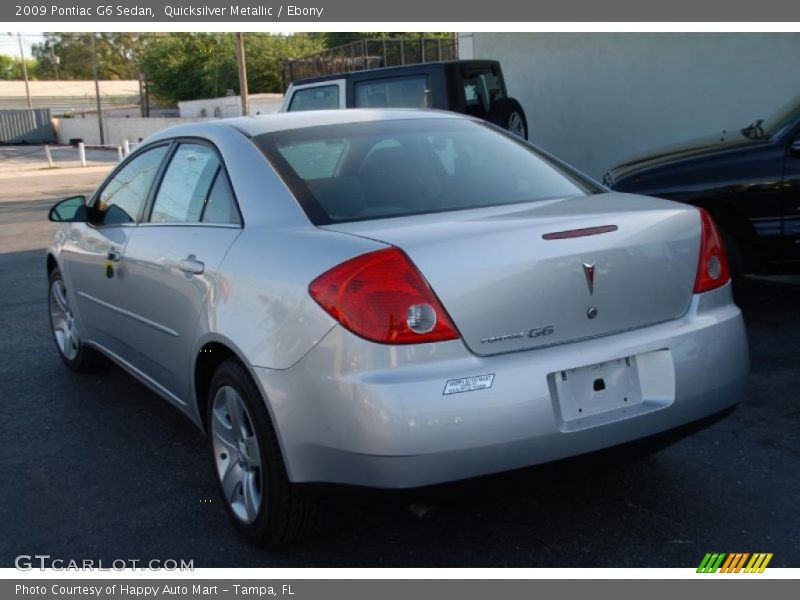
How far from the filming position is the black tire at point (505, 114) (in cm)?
1038

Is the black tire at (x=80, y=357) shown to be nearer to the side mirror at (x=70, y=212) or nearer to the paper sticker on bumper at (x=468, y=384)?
the side mirror at (x=70, y=212)

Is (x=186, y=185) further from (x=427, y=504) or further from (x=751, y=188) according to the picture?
(x=751, y=188)

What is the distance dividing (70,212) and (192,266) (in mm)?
1824

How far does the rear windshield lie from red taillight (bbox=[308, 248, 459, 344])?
1.61 ft

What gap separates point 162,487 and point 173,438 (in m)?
0.63

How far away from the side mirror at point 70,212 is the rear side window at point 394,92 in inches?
216

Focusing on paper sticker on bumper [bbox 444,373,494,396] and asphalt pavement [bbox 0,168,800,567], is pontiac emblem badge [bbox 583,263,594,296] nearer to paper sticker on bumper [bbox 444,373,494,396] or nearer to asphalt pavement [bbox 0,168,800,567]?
paper sticker on bumper [bbox 444,373,494,396]

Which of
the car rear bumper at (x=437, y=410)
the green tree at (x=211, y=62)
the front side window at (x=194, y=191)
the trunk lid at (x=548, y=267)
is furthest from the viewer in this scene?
the green tree at (x=211, y=62)

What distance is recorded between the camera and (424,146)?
401cm

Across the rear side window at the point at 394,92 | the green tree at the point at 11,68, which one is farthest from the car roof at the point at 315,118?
the green tree at the point at 11,68

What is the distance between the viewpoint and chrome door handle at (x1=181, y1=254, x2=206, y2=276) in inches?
144

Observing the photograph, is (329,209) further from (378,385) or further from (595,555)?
(595,555)

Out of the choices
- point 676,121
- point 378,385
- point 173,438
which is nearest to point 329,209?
point 378,385

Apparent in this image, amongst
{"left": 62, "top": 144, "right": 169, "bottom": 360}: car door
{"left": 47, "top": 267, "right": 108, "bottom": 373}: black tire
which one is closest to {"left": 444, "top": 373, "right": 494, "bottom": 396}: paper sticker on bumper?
{"left": 62, "top": 144, "right": 169, "bottom": 360}: car door
